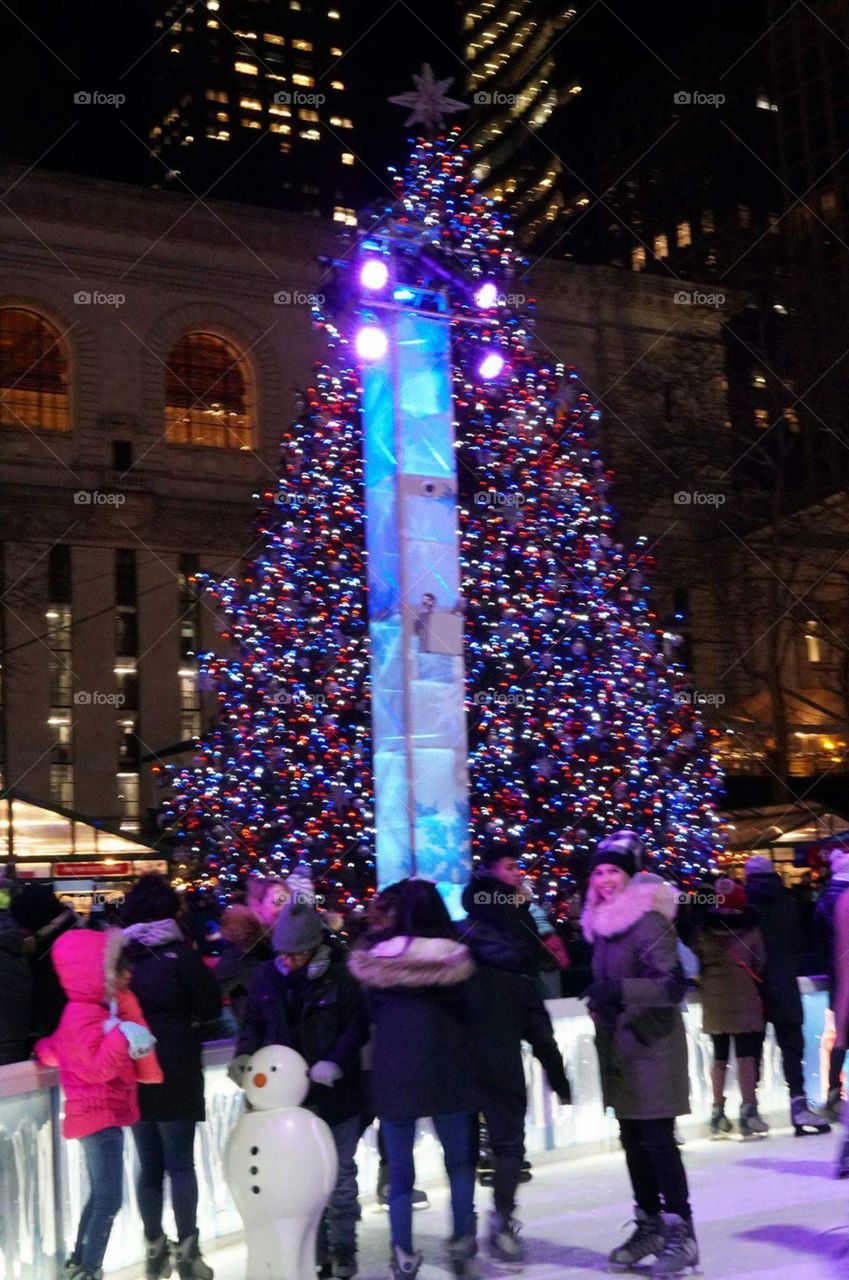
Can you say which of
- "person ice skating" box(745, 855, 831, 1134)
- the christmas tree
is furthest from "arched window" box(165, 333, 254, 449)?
"person ice skating" box(745, 855, 831, 1134)

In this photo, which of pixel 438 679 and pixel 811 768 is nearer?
pixel 438 679

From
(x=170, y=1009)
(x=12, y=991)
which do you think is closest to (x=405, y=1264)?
(x=170, y=1009)

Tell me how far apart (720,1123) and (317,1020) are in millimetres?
4189

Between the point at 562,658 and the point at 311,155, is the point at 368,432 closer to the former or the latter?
the point at 562,658

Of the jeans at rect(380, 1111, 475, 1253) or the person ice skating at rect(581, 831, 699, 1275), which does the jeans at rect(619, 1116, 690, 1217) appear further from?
the jeans at rect(380, 1111, 475, 1253)

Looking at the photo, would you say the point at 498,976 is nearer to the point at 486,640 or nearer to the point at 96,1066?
the point at 96,1066

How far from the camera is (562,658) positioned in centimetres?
1855

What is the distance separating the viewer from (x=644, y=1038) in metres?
6.06

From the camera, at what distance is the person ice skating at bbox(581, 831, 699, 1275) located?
19.6 ft

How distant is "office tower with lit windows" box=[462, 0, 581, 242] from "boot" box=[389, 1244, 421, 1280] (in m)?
55.3

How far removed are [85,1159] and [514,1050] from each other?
75.2 inches

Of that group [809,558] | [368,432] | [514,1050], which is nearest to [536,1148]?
[514,1050]

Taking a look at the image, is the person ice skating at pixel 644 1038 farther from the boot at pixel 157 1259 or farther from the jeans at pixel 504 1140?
the boot at pixel 157 1259

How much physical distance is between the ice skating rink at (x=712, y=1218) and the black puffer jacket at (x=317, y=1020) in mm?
913
